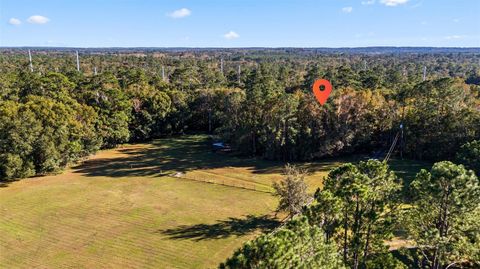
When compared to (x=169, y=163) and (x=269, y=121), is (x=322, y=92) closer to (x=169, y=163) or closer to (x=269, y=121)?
(x=269, y=121)

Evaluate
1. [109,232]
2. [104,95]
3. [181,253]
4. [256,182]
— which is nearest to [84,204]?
[109,232]

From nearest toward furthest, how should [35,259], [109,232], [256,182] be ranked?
1. [35,259]
2. [109,232]
3. [256,182]

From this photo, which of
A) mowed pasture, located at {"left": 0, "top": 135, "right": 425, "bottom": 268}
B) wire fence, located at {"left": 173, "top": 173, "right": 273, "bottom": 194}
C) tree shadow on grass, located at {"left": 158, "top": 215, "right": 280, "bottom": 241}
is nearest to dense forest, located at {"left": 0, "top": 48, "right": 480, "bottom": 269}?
tree shadow on grass, located at {"left": 158, "top": 215, "right": 280, "bottom": 241}

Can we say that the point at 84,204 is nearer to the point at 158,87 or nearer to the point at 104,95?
the point at 104,95

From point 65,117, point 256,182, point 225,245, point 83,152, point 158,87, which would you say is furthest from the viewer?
point 158,87

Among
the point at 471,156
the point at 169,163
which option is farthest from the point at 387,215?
the point at 169,163

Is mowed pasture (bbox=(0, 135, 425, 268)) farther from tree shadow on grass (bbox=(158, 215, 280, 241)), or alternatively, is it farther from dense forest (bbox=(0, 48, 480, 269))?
dense forest (bbox=(0, 48, 480, 269))
